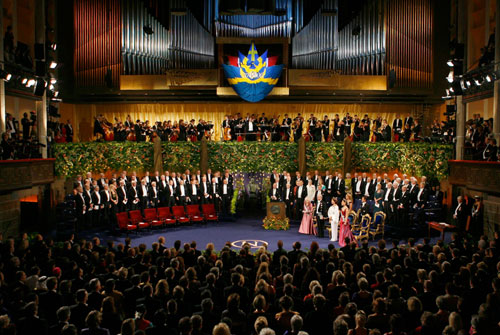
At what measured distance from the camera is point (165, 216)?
49.3 feet

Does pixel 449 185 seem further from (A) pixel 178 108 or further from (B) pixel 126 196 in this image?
(A) pixel 178 108

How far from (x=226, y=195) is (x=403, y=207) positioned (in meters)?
6.53

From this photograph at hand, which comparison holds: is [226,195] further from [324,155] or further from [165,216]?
[324,155]

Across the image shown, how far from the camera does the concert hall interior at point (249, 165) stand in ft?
19.5

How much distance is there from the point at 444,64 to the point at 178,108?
13.7m

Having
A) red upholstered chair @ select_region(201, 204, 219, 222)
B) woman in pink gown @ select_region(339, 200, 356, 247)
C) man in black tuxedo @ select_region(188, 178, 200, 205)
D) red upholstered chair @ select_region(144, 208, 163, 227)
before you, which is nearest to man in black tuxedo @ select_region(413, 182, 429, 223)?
woman in pink gown @ select_region(339, 200, 356, 247)

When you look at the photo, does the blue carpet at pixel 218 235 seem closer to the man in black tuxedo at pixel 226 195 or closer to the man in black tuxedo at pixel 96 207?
the man in black tuxedo at pixel 96 207

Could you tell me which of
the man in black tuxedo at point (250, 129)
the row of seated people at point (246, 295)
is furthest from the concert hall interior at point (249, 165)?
the man in black tuxedo at point (250, 129)

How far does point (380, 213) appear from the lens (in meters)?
13.6

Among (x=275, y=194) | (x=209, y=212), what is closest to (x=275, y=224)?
(x=275, y=194)

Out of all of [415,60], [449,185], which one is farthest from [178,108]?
[449,185]

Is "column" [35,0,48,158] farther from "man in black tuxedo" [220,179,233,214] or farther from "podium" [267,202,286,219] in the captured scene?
"podium" [267,202,286,219]

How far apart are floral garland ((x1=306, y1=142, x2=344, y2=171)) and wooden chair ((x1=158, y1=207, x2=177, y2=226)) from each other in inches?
258

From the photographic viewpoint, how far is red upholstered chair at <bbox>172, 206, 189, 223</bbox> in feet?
49.8
